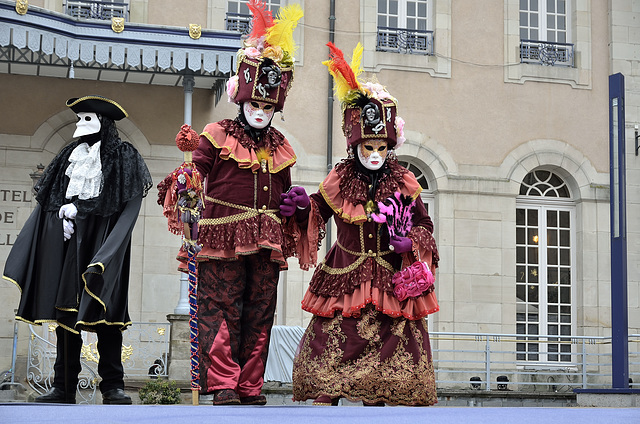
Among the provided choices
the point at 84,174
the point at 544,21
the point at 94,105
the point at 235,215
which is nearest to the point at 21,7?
the point at 94,105

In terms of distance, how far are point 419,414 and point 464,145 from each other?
39.2 ft

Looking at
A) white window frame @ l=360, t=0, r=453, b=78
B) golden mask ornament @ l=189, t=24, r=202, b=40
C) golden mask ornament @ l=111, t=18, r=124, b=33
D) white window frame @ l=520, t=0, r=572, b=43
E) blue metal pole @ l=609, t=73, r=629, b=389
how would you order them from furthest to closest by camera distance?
white window frame @ l=520, t=0, r=572, b=43 → white window frame @ l=360, t=0, r=453, b=78 → golden mask ornament @ l=189, t=24, r=202, b=40 → golden mask ornament @ l=111, t=18, r=124, b=33 → blue metal pole @ l=609, t=73, r=629, b=389

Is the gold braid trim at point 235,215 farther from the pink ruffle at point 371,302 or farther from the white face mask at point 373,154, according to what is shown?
the white face mask at point 373,154

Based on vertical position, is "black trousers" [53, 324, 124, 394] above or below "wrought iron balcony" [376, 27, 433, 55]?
below

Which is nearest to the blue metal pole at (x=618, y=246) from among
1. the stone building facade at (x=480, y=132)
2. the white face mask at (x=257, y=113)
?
the stone building facade at (x=480, y=132)

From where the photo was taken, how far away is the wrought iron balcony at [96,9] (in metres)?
14.3

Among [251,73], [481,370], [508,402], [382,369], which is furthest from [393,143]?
[481,370]

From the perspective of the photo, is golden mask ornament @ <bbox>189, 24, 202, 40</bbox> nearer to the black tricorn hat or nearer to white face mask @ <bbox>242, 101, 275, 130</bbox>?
the black tricorn hat

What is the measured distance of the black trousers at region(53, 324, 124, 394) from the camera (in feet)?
22.3

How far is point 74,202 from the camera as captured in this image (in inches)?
270

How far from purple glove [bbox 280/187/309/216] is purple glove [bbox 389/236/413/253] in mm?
653

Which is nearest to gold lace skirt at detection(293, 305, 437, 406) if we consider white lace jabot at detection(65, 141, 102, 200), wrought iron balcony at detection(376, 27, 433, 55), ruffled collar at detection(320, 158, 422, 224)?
ruffled collar at detection(320, 158, 422, 224)

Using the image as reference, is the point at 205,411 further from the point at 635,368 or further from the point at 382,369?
the point at 635,368

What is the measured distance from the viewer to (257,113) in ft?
22.5
